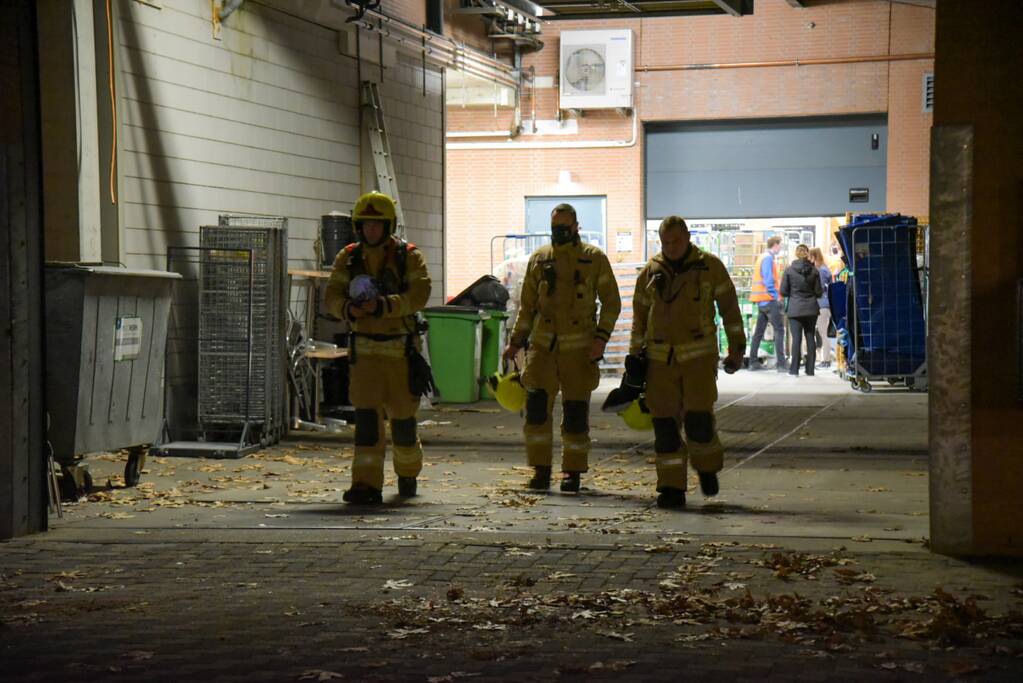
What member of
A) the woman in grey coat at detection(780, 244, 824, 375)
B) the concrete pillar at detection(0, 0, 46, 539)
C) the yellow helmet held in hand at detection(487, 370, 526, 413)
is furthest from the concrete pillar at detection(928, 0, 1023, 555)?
the woman in grey coat at detection(780, 244, 824, 375)

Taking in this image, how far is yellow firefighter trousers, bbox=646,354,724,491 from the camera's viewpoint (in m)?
9.41

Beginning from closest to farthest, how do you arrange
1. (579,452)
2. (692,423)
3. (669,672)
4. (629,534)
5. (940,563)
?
(669,672) → (940,563) → (629,534) → (692,423) → (579,452)

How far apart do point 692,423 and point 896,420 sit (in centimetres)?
677

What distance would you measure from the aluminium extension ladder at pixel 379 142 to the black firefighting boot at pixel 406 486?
825cm

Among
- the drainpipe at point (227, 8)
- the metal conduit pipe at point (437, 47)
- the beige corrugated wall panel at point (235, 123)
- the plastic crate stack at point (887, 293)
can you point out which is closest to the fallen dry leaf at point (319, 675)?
the beige corrugated wall panel at point (235, 123)

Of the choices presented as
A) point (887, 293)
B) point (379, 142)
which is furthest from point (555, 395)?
point (887, 293)

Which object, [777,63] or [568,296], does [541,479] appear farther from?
[777,63]

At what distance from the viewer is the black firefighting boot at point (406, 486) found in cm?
998

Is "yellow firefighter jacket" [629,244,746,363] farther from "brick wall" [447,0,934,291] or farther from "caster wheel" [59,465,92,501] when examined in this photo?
"brick wall" [447,0,934,291]

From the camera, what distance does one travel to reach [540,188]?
94.8 feet

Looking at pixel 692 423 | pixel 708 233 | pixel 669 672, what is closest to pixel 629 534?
pixel 692 423

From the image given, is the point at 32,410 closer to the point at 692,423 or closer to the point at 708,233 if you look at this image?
the point at 692,423

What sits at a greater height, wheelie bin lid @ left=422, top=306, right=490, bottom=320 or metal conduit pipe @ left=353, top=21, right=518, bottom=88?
metal conduit pipe @ left=353, top=21, right=518, bottom=88

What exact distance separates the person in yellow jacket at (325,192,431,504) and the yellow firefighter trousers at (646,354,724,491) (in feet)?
5.09
